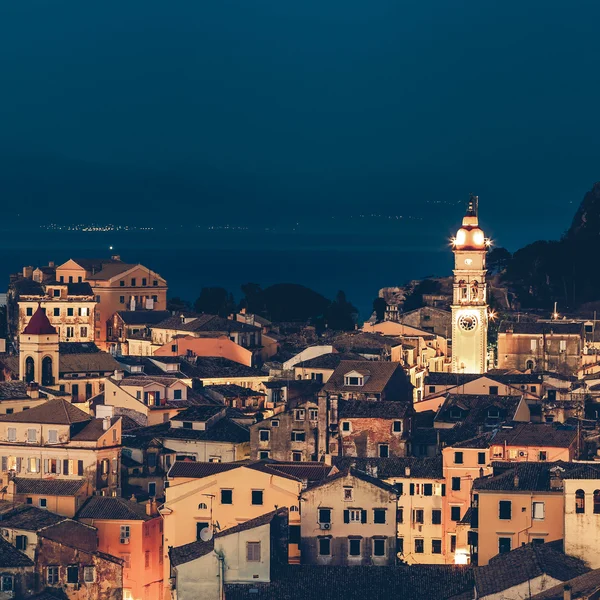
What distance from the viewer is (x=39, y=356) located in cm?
9406

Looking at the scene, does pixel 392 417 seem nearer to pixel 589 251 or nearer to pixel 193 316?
pixel 193 316

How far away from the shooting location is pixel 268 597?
188ft

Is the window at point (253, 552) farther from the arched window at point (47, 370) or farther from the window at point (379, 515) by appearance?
the arched window at point (47, 370)

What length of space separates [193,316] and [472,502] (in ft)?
171

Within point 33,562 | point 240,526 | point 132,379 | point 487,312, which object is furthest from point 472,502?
point 487,312

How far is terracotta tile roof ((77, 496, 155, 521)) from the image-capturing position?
6606 centimetres

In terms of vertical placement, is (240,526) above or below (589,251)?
below

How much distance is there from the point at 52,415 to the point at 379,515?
49.8 ft

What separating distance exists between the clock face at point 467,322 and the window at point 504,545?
4807 cm

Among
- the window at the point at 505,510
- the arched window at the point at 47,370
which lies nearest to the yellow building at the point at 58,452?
the window at the point at 505,510

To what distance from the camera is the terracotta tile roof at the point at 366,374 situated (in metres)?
82.6

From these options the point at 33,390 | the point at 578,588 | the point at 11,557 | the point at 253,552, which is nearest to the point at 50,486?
the point at 11,557

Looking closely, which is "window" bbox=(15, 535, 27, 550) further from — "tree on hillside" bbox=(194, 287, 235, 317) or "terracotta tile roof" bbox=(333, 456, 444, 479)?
"tree on hillside" bbox=(194, 287, 235, 317)

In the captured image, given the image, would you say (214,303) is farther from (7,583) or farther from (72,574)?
(7,583)
